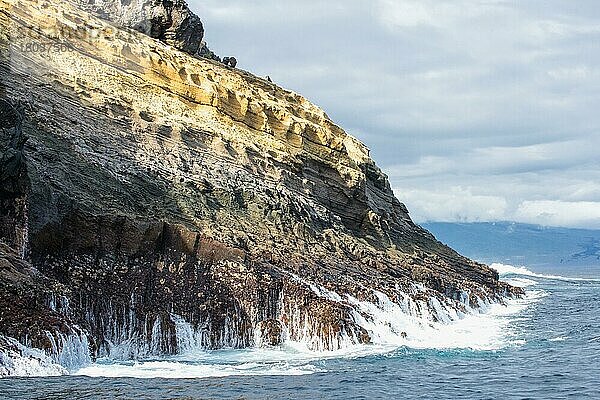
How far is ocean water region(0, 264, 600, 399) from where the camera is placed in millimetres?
22406

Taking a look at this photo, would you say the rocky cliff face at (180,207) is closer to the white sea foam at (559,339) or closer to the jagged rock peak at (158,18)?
the jagged rock peak at (158,18)

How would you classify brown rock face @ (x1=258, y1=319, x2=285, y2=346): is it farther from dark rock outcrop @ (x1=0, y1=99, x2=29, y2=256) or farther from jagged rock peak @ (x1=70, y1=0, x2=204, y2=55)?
jagged rock peak @ (x1=70, y1=0, x2=204, y2=55)

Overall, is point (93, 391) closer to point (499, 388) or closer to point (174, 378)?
point (174, 378)

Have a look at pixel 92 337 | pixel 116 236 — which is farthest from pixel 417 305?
pixel 92 337

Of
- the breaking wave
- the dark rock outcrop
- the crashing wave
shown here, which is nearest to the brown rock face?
the breaking wave

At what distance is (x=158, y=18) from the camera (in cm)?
5734

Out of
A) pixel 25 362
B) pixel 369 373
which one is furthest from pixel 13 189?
pixel 369 373

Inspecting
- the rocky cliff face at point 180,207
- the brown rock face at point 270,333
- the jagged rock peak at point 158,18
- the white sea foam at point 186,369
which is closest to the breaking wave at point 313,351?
the white sea foam at point 186,369

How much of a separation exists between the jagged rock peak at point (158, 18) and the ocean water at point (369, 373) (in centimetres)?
3055

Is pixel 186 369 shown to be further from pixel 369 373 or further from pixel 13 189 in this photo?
pixel 13 189

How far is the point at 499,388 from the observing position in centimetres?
2456

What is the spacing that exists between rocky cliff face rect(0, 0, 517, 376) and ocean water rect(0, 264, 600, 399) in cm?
242

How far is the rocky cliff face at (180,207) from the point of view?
32.0 meters

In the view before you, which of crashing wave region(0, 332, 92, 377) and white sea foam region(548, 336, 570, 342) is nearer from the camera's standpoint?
crashing wave region(0, 332, 92, 377)
